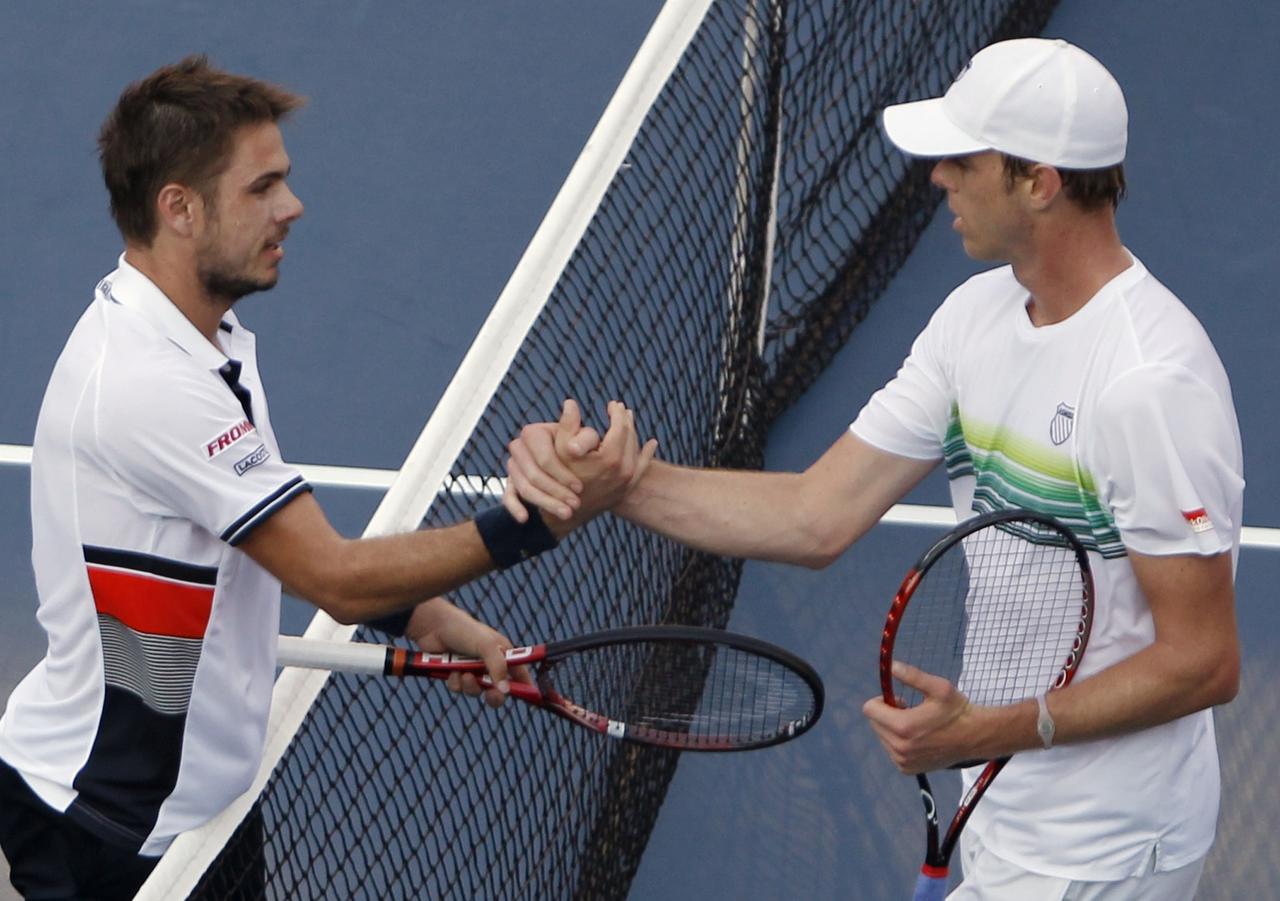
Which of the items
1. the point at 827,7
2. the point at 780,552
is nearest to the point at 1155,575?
the point at 780,552

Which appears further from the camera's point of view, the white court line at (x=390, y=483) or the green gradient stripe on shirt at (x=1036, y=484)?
the white court line at (x=390, y=483)

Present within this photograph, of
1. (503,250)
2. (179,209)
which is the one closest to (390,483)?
(503,250)

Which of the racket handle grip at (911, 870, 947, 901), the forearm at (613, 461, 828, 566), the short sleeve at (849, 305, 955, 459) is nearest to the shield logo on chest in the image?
the short sleeve at (849, 305, 955, 459)

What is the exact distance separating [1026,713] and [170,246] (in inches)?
53.8

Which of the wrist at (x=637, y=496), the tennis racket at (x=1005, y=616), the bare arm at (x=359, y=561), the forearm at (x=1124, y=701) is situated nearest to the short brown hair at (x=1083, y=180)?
the tennis racket at (x=1005, y=616)

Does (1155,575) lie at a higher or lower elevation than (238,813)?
higher

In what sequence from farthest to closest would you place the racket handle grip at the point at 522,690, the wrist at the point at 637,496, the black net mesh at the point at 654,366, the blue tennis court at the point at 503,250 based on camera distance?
1. the blue tennis court at the point at 503,250
2. the black net mesh at the point at 654,366
3. the wrist at the point at 637,496
4. the racket handle grip at the point at 522,690

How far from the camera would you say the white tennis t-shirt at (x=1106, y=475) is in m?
2.26

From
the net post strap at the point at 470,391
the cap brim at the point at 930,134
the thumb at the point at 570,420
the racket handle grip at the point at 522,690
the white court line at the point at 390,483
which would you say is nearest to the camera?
the net post strap at the point at 470,391

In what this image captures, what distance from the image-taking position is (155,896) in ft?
7.47

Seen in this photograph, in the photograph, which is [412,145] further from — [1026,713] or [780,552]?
[1026,713]

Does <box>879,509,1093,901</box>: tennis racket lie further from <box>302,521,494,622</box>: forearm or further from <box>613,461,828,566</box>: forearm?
<box>302,521,494,622</box>: forearm

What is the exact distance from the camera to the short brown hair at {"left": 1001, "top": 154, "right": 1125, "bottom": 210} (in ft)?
7.98

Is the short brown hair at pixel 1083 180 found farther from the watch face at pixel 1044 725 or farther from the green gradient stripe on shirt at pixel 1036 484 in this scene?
the watch face at pixel 1044 725
